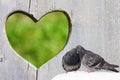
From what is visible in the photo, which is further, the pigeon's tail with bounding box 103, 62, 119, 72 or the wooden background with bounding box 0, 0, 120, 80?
the wooden background with bounding box 0, 0, 120, 80

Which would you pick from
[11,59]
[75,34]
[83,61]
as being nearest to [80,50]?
[83,61]

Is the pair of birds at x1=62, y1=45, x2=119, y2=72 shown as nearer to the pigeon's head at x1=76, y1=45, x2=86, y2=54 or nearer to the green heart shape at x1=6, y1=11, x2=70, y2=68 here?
the pigeon's head at x1=76, y1=45, x2=86, y2=54

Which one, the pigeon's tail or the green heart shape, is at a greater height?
the green heart shape

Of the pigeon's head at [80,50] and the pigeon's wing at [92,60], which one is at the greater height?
the pigeon's head at [80,50]

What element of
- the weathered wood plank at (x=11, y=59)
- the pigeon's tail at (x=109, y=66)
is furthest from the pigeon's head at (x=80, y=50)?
the weathered wood plank at (x=11, y=59)

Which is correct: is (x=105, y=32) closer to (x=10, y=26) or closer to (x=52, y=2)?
(x=52, y=2)

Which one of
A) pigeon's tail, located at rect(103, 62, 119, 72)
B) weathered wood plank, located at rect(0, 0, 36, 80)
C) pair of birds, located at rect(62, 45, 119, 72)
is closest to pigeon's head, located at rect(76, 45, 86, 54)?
pair of birds, located at rect(62, 45, 119, 72)

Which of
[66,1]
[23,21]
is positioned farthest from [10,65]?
[66,1]

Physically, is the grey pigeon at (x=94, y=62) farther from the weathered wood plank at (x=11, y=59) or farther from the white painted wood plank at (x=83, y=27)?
the weathered wood plank at (x=11, y=59)

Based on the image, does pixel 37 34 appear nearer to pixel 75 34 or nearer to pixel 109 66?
pixel 75 34
